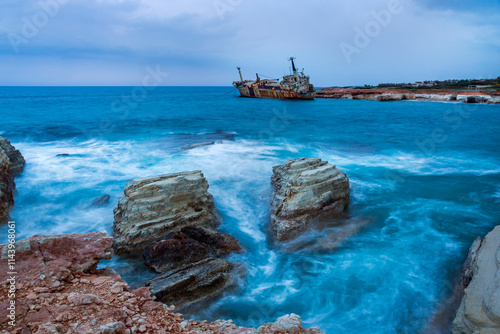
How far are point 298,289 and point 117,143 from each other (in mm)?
21093

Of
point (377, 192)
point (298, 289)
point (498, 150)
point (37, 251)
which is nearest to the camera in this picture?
point (37, 251)

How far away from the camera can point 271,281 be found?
26.8ft

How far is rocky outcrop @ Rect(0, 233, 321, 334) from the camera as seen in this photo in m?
4.08

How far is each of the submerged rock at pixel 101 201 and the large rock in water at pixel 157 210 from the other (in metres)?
2.81

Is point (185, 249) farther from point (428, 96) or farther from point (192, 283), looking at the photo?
point (428, 96)

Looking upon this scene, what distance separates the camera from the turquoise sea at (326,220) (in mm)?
7371

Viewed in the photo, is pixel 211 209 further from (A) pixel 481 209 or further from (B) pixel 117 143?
(B) pixel 117 143

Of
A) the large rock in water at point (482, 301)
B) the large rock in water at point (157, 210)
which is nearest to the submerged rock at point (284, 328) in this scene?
the large rock in water at point (482, 301)

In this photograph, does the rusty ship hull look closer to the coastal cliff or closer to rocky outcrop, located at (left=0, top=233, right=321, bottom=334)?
the coastal cliff

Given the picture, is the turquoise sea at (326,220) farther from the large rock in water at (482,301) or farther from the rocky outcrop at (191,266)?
the large rock in water at (482,301)

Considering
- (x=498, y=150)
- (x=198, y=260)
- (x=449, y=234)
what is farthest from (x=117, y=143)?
(x=498, y=150)

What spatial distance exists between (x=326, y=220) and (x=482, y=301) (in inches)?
218

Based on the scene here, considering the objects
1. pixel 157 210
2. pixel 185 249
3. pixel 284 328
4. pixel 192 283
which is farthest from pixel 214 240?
pixel 284 328

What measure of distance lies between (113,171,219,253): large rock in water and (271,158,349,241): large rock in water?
262 centimetres
